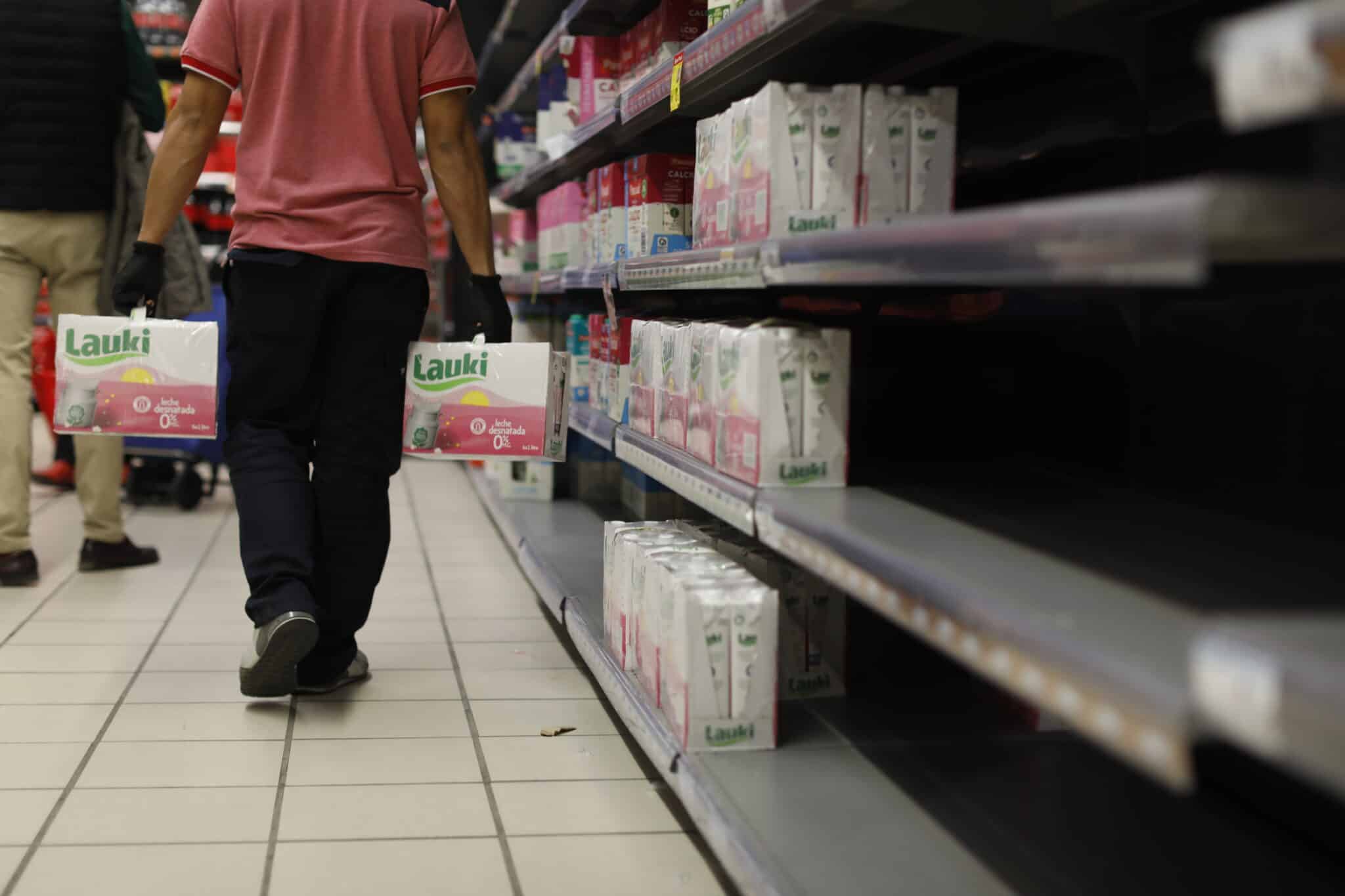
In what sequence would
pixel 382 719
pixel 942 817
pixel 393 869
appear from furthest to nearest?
pixel 382 719
pixel 393 869
pixel 942 817

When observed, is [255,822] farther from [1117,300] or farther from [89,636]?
[1117,300]

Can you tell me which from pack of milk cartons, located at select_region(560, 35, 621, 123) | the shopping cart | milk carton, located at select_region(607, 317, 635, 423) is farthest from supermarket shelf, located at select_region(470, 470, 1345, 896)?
the shopping cart

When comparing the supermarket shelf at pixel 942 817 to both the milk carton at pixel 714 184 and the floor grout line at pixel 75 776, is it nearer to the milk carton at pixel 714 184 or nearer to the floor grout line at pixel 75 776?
the milk carton at pixel 714 184

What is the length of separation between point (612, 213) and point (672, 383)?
3.69 ft

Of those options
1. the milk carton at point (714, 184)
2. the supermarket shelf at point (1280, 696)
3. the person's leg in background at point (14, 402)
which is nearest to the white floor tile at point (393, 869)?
the milk carton at point (714, 184)

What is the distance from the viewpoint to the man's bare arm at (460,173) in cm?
313

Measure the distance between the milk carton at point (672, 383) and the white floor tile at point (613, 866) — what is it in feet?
2.56

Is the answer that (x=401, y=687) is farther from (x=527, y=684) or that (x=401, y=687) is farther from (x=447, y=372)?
(x=447, y=372)

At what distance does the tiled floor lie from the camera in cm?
214

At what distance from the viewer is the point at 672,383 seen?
9.00 ft

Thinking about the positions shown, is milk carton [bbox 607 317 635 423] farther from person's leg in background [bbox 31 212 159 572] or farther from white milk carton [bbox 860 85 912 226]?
person's leg in background [bbox 31 212 159 572]

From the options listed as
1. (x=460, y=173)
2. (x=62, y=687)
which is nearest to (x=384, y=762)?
(x=62, y=687)

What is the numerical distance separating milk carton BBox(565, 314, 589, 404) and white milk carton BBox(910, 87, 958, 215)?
2.17m

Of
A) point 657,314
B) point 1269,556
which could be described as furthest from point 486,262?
point 1269,556
